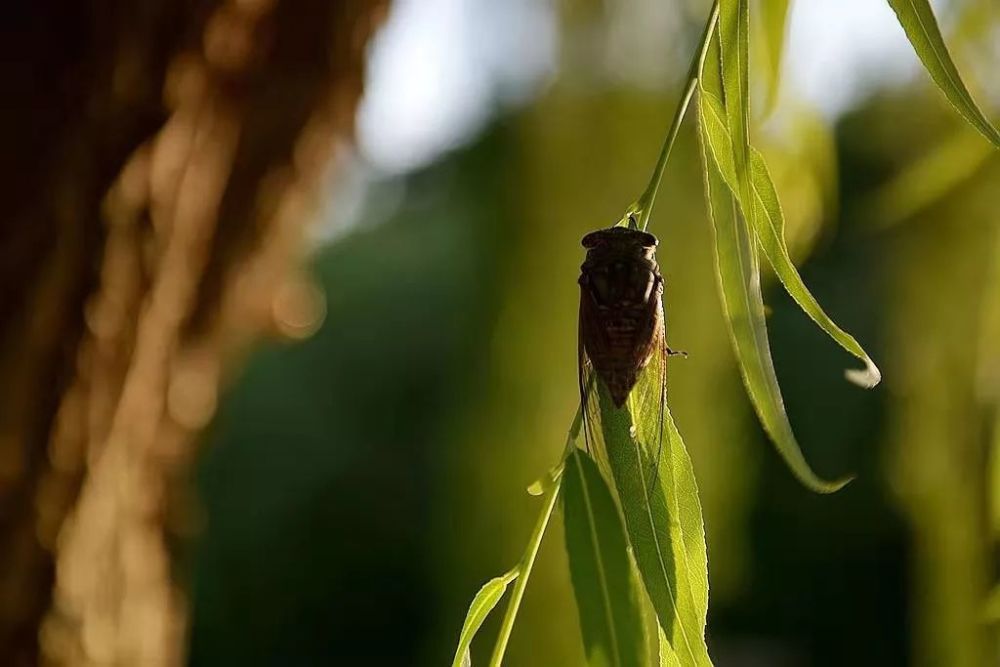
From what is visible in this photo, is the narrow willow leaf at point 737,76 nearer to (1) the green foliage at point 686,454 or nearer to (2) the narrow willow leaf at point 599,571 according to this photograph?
(1) the green foliage at point 686,454

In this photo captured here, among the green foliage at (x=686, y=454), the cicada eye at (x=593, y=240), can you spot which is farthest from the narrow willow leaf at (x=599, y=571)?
the cicada eye at (x=593, y=240)

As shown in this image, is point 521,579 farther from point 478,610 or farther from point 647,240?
point 647,240

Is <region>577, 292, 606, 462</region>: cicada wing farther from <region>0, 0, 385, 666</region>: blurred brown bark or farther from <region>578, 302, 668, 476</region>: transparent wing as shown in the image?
<region>0, 0, 385, 666</region>: blurred brown bark

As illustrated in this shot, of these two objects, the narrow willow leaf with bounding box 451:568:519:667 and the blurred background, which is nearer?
the narrow willow leaf with bounding box 451:568:519:667

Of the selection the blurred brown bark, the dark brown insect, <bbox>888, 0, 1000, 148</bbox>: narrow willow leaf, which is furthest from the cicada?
the blurred brown bark

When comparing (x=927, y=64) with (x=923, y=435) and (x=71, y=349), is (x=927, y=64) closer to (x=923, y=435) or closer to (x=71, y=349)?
(x=71, y=349)

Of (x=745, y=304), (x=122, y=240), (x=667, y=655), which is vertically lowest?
(x=667, y=655)

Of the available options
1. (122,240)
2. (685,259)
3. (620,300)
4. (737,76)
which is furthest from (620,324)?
(685,259)
